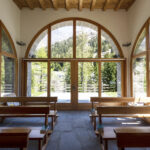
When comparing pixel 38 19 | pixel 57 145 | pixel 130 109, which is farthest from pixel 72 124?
pixel 38 19

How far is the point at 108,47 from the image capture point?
16.9ft

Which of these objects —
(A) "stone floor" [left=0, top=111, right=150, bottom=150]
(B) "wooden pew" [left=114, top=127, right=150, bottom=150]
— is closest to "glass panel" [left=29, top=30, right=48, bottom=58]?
(A) "stone floor" [left=0, top=111, right=150, bottom=150]

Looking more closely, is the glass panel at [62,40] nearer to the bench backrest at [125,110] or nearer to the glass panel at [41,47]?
the glass panel at [41,47]

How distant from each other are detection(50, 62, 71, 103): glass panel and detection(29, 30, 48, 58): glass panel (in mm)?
601

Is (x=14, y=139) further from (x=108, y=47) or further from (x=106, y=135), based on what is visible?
(x=108, y=47)

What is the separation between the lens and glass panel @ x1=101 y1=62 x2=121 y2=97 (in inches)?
201

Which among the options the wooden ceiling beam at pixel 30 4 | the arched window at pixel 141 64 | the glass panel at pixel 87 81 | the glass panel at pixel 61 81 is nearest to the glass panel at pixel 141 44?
the arched window at pixel 141 64

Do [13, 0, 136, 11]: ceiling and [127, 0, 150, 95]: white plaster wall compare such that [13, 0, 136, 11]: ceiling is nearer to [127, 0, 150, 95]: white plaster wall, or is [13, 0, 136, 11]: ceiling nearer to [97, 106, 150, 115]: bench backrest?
[127, 0, 150, 95]: white plaster wall

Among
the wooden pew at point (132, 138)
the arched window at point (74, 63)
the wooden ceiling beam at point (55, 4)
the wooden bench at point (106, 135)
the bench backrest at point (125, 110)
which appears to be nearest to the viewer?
the wooden pew at point (132, 138)

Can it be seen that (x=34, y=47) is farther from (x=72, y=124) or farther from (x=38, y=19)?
(x=72, y=124)

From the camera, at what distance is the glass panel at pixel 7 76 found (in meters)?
4.02

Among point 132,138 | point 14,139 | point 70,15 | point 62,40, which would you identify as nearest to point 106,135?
point 132,138

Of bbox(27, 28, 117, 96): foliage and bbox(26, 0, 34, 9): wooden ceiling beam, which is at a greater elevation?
bbox(26, 0, 34, 9): wooden ceiling beam

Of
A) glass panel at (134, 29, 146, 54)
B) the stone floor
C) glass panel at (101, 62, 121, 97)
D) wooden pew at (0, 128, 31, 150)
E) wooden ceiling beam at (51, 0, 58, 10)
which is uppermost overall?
wooden ceiling beam at (51, 0, 58, 10)
